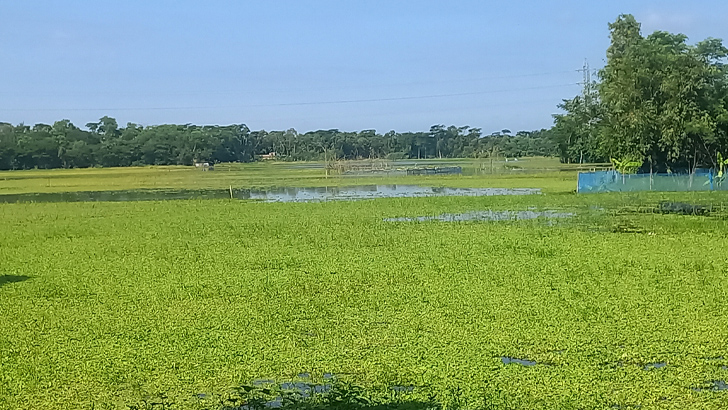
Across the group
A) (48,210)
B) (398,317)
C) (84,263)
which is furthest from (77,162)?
(398,317)

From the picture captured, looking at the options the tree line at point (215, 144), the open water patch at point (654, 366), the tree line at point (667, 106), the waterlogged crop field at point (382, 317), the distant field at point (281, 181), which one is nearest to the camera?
the waterlogged crop field at point (382, 317)

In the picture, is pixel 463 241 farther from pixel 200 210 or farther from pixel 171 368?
pixel 200 210

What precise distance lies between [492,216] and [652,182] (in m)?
12.8

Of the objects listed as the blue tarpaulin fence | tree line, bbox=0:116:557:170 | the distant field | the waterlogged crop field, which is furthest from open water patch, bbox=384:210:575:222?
tree line, bbox=0:116:557:170

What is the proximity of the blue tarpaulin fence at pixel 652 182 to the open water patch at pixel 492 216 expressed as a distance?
9756mm

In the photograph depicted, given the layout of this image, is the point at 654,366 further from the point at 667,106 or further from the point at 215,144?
the point at 215,144

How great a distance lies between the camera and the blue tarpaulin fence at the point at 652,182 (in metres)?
29.5

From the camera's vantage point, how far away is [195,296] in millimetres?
9562

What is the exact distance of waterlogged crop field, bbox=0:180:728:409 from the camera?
19.1 feet

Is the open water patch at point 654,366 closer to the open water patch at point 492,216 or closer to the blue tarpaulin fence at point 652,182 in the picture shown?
the open water patch at point 492,216

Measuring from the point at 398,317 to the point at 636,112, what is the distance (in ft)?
81.7

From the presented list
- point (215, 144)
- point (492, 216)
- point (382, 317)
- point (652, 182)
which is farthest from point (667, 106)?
point (215, 144)

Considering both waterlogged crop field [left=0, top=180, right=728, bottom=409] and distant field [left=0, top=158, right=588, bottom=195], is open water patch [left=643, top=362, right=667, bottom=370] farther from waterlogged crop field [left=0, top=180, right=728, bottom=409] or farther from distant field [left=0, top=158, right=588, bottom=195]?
distant field [left=0, top=158, right=588, bottom=195]

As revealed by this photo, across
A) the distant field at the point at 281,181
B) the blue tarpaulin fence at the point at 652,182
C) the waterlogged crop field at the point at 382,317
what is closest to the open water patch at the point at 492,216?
the waterlogged crop field at the point at 382,317
